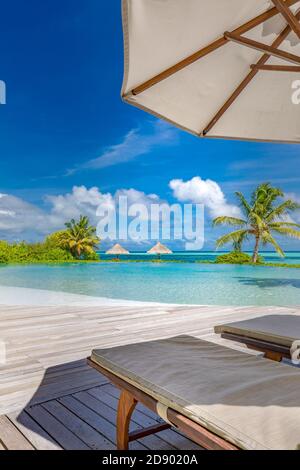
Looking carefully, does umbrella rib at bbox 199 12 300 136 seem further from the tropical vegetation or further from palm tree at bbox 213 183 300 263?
the tropical vegetation

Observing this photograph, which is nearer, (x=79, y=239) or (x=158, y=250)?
(x=79, y=239)

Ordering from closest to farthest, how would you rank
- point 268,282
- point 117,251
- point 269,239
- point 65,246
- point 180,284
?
point 268,282
point 180,284
point 269,239
point 65,246
point 117,251

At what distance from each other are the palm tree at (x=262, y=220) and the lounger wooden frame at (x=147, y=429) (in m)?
12.8

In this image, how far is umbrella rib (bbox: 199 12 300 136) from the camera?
1932 mm

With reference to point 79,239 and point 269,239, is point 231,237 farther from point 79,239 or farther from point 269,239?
point 79,239

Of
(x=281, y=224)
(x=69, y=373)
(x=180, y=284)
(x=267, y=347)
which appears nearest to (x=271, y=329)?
(x=267, y=347)

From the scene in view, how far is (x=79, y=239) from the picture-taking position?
21.3 meters

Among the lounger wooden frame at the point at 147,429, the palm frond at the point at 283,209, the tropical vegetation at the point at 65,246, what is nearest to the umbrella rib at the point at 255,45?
the lounger wooden frame at the point at 147,429

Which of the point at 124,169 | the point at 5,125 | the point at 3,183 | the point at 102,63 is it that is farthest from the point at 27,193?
the point at 102,63

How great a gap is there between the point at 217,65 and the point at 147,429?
193 cm

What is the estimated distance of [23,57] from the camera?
703 inches

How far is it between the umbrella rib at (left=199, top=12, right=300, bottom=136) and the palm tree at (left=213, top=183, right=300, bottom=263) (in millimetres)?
11865

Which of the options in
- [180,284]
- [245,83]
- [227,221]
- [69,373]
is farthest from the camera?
[227,221]

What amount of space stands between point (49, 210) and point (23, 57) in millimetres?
9340
